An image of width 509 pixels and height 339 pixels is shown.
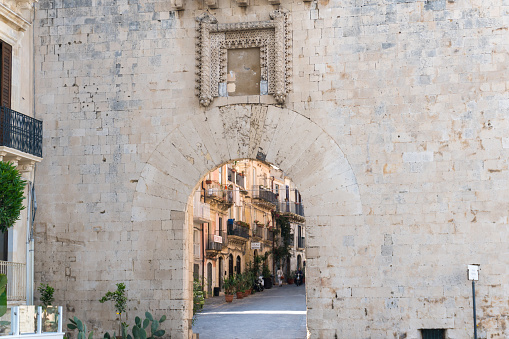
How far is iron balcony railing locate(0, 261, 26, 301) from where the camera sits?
13875 mm

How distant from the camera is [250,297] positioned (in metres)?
30.5

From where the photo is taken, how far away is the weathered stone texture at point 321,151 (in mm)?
13414

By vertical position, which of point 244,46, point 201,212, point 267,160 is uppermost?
point 244,46

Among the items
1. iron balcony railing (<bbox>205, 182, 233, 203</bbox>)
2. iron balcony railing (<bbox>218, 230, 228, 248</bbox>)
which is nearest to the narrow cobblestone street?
iron balcony railing (<bbox>205, 182, 233, 203</bbox>)

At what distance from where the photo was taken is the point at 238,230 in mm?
38500

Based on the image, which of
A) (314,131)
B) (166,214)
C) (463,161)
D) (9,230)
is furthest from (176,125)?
(463,161)

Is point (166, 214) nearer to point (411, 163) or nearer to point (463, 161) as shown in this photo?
point (411, 163)

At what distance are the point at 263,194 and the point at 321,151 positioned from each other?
97.8 ft

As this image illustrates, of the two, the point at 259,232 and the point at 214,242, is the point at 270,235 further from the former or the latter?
the point at 214,242

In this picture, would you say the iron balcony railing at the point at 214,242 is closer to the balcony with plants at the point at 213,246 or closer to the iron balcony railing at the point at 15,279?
the balcony with plants at the point at 213,246

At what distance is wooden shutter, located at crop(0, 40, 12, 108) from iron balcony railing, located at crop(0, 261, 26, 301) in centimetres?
299

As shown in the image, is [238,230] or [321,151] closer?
[321,151]

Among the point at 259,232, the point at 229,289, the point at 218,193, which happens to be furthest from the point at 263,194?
the point at 229,289

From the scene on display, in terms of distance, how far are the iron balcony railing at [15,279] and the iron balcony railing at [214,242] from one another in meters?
19.8
